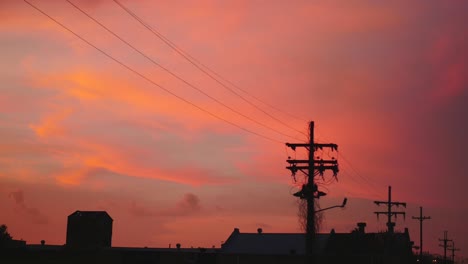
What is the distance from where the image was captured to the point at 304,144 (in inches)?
2169

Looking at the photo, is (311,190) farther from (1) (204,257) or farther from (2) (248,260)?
(2) (248,260)

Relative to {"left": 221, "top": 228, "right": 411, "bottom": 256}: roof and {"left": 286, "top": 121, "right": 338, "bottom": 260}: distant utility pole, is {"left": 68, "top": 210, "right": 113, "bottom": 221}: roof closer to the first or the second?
{"left": 221, "top": 228, "right": 411, "bottom": 256}: roof

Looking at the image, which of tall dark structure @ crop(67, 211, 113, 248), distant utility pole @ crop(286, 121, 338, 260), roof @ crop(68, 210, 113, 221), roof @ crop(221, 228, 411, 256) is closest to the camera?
distant utility pole @ crop(286, 121, 338, 260)

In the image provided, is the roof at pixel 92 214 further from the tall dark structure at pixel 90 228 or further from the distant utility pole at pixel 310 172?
the distant utility pole at pixel 310 172

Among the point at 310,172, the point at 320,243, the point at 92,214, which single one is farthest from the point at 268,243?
the point at 92,214

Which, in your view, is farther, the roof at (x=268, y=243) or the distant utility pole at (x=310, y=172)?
the roof at (x=268, y=243)

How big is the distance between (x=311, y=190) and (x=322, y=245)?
44.0 metres

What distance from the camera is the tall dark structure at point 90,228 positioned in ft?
510

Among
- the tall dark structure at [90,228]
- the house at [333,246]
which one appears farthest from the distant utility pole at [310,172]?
the tall dark structure at [90,228]

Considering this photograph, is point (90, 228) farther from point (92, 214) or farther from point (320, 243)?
point (320, 243)

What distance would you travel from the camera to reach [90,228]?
15725cm

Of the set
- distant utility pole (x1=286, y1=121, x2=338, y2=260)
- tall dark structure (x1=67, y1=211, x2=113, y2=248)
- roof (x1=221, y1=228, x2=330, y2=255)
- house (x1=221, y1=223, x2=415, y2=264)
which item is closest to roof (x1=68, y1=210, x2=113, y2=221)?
tall dark structure (x1=67, y1=211, x2=113, y2=248)

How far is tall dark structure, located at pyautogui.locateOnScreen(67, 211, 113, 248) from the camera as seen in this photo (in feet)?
510

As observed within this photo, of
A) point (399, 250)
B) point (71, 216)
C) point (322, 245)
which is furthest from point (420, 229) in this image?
point (71, 216)
